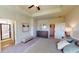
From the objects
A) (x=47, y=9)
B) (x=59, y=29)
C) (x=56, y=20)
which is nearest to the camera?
(x=47, y=9)

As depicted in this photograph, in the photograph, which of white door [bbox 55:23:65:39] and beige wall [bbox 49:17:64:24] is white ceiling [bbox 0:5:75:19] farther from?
beige wall [bbox 49:17:64:24]

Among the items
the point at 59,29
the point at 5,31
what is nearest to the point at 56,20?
the point at 59,29

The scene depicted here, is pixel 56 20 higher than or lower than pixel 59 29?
higher

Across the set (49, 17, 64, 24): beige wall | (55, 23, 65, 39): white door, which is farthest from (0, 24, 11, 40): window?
(49, 17, 64, 24): beige wall

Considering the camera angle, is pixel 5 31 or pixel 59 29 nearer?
pixel 5 31

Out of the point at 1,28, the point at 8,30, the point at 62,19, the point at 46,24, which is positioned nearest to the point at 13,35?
the point at 8,30

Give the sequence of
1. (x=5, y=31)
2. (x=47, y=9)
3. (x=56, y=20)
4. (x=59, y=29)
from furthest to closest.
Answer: (x=56, y=20), (x=59, y=29), (x=47, y=9), (x=5, y=31)

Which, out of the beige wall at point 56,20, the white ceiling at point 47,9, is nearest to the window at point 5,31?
the white ceiling at point 47,9

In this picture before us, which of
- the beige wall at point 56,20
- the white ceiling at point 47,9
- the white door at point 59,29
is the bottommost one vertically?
the white door at point 59,29

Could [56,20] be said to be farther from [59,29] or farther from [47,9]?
[47,9]

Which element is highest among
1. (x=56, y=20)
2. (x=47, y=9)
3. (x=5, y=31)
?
(x=47, y=9)

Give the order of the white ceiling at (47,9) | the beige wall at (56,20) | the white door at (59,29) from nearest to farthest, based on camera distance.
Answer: the white ceiling at (47,9)
the white door at (59,29)
the beige wall at (56,20)

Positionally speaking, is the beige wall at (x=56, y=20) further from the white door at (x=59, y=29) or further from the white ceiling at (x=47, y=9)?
the white ceiling at (x=47, y=9)
